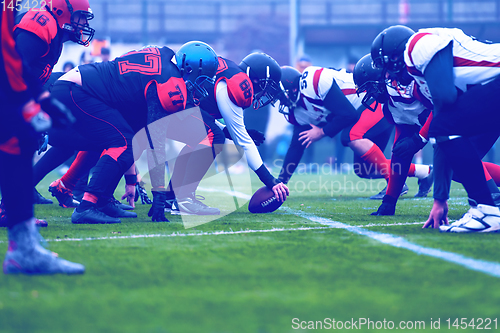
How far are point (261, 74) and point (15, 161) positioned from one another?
2.88 meters

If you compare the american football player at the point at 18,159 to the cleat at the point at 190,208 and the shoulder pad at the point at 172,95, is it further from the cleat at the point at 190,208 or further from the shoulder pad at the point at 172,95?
the cleat at the point at 190,208

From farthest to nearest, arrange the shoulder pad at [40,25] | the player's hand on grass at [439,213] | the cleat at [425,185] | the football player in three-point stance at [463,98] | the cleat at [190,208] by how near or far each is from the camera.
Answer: the cleat at [425,185] → the cleat at [190,208] → the shoulder pad at [40,25] → the player's hand on grass at [439,213] → the football player in three-point stance at [463,98]

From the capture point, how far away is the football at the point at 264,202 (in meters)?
4.80

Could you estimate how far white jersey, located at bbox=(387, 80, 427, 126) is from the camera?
4.52 metres

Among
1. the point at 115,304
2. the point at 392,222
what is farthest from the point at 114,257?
the point at 392,222

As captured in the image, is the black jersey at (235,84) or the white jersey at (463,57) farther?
the black jersey at (235,84)

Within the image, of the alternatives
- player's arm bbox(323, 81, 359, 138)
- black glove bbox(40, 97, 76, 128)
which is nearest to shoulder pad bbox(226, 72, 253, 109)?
player's arm bbox(323, 81, 359, 138)

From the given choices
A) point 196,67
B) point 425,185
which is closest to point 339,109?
point 425,185

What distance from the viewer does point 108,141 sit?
4090mm

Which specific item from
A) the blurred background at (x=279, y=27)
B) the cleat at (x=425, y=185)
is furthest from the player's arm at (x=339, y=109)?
the blurred background at (x=279, y=27)

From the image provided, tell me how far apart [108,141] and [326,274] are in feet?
7.79

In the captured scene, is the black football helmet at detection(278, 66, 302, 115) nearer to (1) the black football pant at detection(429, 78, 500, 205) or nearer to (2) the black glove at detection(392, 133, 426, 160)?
(2) the black glove at detection(392, 133, 426, 160)

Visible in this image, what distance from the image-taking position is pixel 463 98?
3.31m

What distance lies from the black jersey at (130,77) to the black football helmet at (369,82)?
1666 mm
